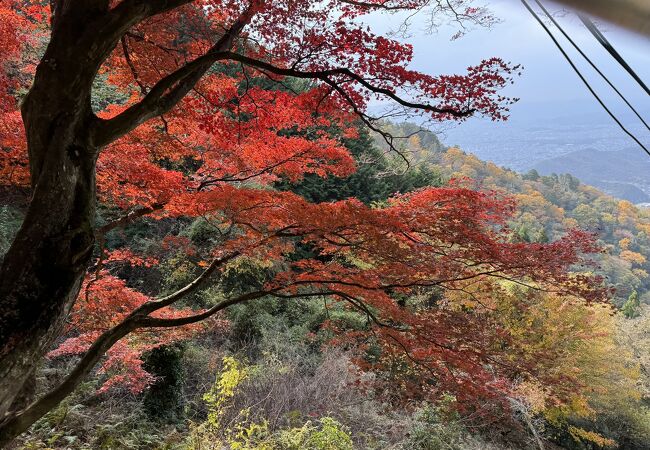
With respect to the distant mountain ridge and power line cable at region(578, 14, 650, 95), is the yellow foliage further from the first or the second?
the distant mountain ridge

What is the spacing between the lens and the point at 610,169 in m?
132

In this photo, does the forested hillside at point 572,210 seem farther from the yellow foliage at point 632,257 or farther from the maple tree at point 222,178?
the maple tree at point 222,178

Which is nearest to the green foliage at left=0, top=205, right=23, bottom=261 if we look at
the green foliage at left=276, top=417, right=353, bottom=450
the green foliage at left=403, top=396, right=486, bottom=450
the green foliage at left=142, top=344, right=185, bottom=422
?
the green foliage at left=142, top=344, right=185, bottom=422

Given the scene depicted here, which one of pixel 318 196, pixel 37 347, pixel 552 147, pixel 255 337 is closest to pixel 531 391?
pixel 255 337

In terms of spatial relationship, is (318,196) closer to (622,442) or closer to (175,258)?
(175,258)

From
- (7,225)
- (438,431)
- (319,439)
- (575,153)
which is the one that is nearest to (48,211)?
(319,439)

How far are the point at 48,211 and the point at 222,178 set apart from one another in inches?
147

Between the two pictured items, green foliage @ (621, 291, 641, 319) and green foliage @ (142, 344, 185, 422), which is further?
green foliage @ (621, 291, 641, 319)

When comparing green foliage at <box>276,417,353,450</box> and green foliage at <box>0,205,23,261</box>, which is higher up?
green foliage at <box>0,205,23,261</box>

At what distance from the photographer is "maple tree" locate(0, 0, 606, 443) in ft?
9.16

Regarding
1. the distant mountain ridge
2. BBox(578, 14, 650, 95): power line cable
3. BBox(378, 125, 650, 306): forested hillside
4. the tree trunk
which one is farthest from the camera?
the distant mountain ridge

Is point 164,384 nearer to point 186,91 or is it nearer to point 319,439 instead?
point 319,439

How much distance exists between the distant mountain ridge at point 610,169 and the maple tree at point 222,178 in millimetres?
134296

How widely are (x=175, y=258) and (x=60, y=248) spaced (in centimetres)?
892
